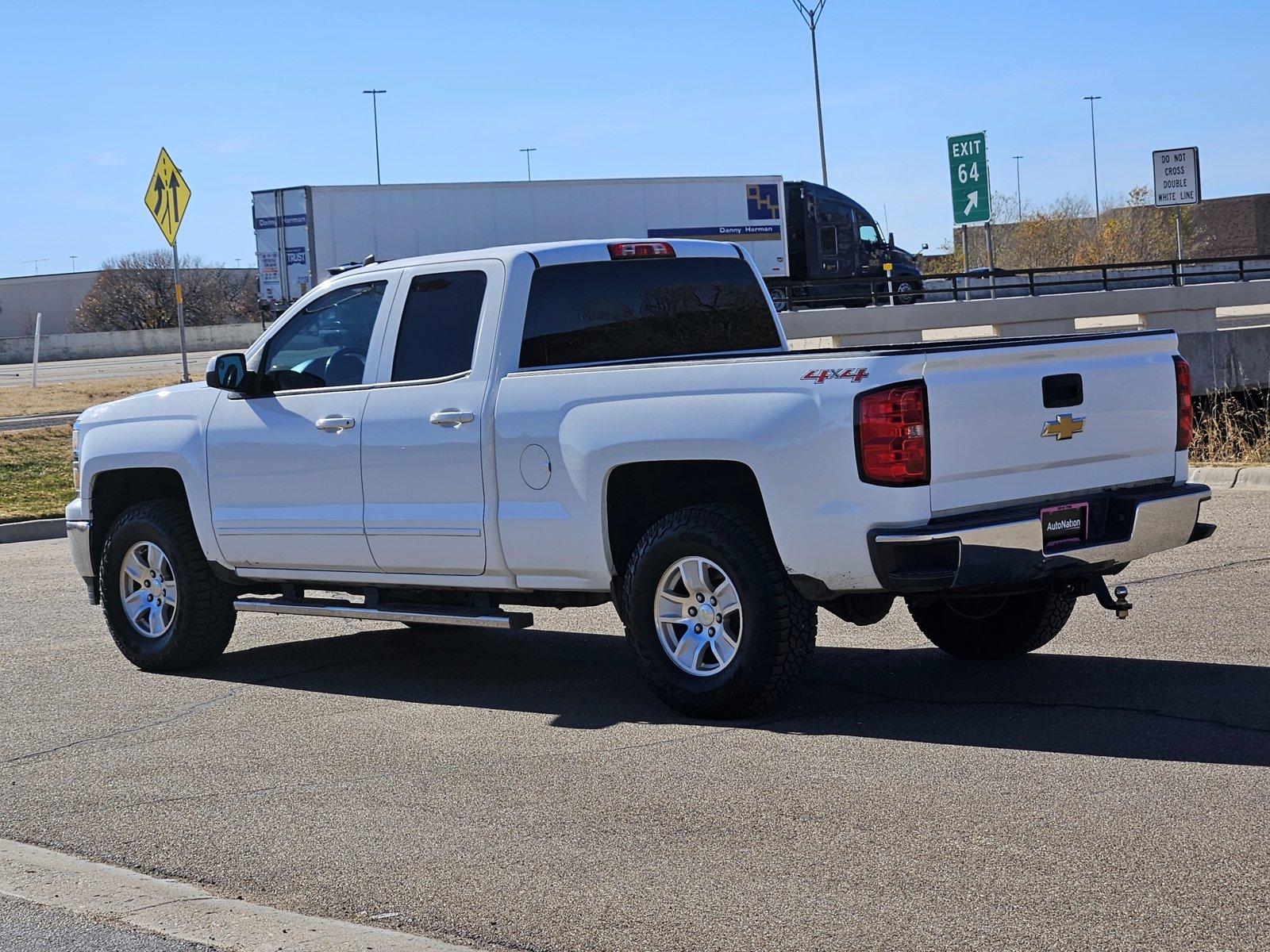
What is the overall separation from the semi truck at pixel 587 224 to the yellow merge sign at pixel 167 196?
11860 millimetres

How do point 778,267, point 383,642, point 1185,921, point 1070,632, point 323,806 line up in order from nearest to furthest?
point 1185,921
point 323,806
point 1070,632
point 383,642
point 778,267

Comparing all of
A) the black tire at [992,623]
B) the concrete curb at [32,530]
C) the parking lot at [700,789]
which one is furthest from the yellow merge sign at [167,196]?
the black tire at [992,623]

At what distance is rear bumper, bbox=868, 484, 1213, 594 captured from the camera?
6.17 metres

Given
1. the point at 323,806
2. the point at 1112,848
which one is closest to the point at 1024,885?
the point at 1112,848

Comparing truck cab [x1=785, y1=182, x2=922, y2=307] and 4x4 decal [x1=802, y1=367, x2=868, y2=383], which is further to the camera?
truck cab [x1=785, y1=182, x2=922, y2=307]

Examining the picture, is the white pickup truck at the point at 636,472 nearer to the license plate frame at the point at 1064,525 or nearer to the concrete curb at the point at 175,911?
the license plate frame at the point at 1064,525

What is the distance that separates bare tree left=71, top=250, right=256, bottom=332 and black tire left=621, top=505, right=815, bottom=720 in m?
79.1

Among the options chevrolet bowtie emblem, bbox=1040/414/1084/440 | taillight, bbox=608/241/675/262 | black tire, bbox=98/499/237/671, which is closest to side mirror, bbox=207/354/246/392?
A: black tire, bbox=98/499/237/671

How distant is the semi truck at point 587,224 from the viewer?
116ft

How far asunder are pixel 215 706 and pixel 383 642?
192 cm

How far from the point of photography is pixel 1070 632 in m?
8.60

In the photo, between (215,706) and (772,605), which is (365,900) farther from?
(215,706)

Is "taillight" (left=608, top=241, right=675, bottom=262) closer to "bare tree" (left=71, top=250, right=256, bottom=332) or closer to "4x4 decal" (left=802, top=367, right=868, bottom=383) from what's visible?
"4x4 decal" (left=802, top=367, right=868, bottom=383)

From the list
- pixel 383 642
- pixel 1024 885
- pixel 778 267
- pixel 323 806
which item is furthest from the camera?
pixel 778 267
